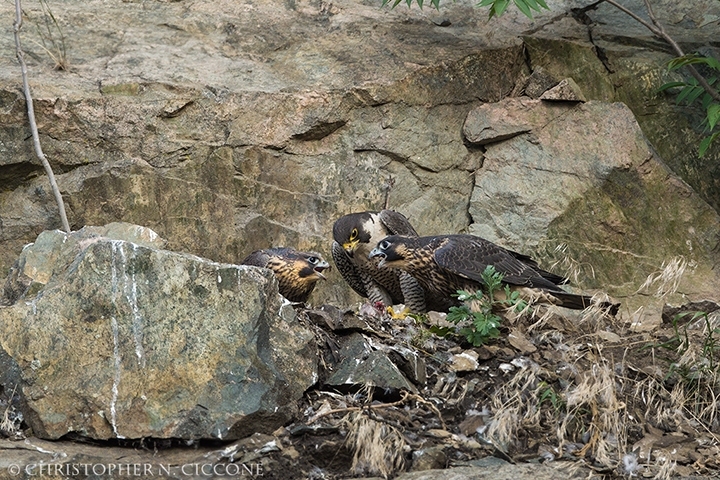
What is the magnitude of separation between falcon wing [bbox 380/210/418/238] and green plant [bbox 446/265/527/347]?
42.1 inches

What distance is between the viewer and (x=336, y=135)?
662 cm

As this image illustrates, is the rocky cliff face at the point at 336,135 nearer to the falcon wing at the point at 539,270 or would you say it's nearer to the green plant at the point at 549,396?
the falcon wing at the point at 539,270

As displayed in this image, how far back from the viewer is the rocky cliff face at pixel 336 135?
6172 mm

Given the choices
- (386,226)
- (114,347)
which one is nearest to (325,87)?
(386,226)

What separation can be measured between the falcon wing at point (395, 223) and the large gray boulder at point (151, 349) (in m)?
1.90

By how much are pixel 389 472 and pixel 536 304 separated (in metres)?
1.71

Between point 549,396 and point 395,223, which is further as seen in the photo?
point 395,223

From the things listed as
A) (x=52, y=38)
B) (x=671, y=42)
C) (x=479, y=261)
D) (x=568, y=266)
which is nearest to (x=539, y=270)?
(x=479, y=261)

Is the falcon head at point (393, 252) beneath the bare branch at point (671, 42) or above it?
beneath

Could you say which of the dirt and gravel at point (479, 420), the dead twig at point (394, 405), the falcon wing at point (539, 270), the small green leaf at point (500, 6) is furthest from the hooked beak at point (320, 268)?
the small green leaf at point (500, 6)

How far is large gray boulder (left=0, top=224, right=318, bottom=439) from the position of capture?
13.1 ft

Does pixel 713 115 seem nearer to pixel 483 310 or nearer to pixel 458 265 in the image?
pixel 458 265

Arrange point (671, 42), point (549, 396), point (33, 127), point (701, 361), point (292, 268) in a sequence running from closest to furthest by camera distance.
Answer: point (549, 396) < point (701, 361) < point (292, 268) < point (33, 127) < point (671, 42)

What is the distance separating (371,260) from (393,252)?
503 mm
